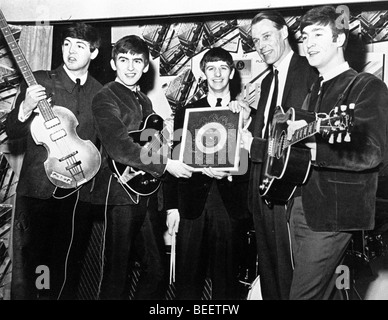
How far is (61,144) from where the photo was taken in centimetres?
303

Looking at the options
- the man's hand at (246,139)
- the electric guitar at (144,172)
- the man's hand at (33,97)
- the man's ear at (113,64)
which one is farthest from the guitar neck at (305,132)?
the man's hand at (33,97)

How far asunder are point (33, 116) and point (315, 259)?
1706mm

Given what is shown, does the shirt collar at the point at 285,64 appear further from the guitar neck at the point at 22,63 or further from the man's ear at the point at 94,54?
the guitar neck at the point at 22,63

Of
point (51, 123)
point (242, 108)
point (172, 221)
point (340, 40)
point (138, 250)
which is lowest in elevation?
point (138, 250)

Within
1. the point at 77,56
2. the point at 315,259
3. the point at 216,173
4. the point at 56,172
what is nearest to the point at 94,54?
the point at 77,56

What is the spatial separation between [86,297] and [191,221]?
2.40 feet

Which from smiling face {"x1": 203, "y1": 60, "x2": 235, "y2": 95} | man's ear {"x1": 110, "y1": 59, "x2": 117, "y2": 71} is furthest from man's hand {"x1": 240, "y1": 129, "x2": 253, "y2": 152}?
man's ear {"x1": 110, "y1": 59, "x2": 117, "y2": 71}

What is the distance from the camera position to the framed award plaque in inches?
114

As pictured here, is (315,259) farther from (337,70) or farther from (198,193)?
(337,70)

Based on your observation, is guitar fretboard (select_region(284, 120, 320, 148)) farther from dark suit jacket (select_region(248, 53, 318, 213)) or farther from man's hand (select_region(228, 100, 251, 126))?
man's hand (select_region(228, 100, 251, 126))

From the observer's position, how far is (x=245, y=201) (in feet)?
9.41

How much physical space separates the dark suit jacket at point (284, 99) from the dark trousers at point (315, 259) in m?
0.25
